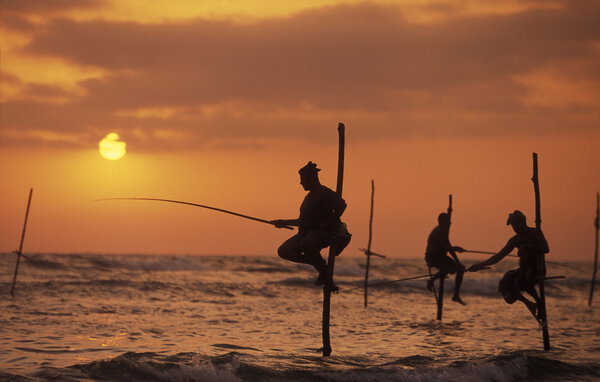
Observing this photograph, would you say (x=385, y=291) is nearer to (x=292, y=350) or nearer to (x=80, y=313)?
(x=80, y=313)

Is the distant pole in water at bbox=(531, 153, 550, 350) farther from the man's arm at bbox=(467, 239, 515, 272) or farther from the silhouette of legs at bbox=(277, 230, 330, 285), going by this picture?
the silhouette of legs at bbox=(277, 230, 330, 285)

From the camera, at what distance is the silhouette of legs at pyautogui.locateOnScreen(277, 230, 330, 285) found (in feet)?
40.9

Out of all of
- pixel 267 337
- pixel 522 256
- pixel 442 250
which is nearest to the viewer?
pixel 522 256

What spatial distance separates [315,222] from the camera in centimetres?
1262

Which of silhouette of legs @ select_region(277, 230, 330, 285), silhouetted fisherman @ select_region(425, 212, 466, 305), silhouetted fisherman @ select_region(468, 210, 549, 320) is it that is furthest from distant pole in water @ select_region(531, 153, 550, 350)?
silhouette of legs @ select_region(277, 230, 330, 285)

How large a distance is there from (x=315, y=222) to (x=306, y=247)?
46 cm

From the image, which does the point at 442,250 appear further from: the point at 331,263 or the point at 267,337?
the point at 331,263

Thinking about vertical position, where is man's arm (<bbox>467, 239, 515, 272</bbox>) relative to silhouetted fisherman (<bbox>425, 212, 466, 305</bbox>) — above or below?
below

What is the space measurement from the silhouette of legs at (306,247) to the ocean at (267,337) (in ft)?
7.37

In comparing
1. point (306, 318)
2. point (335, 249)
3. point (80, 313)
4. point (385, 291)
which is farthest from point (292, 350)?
point (385, 291)

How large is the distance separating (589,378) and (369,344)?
5.61 metres

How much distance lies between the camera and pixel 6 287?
1345 inches

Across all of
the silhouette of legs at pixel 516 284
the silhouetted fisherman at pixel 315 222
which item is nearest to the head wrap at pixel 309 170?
the silhouetted fisherman at pixel 315 222

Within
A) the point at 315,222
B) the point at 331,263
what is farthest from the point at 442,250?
the point at 315,222
